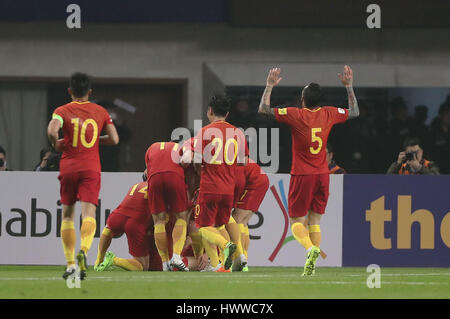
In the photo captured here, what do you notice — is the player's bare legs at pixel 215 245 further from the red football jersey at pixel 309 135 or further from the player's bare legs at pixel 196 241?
the red football jersey at pixel 309 135

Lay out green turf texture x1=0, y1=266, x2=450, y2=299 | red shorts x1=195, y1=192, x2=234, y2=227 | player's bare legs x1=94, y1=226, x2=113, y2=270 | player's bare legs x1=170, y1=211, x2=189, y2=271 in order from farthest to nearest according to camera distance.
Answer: player's bare legs x1=94, y1=226, x2=113, y2=270
player's bare legs x1=170, y1=211, x2=189, y2=271
red shorts x1=195, y1=192, x2=234, y2=227
green turf texture x1=0, y1=266, x2=450, y2=299

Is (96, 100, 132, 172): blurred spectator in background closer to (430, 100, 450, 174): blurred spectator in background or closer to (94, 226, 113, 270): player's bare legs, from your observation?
(430, 100, 450, 174): blurred spectator in background

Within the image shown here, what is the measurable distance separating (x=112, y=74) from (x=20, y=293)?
1132cm

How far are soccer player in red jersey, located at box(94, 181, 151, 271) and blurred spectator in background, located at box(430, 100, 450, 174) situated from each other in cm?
769

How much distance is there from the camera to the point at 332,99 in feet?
65.3

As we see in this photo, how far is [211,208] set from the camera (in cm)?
1253

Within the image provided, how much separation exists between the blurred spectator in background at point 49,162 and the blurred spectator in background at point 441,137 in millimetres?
7122

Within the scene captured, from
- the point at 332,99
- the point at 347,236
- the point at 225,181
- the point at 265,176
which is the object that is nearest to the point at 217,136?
the point at 225,181

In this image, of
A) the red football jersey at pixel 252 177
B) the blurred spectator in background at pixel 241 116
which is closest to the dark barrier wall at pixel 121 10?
the blurred spectator in background at pixel 241 116

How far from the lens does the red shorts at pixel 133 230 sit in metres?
13.6

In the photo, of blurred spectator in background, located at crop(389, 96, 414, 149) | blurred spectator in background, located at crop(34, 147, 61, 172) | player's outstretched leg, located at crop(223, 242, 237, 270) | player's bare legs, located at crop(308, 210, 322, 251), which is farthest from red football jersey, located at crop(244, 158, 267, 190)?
blurred spectator in background, located at crop(389, 96, 414, 149)

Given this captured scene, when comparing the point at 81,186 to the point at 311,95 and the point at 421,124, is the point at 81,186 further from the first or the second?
the point at 421,124

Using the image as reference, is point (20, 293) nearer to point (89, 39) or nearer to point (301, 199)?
point (301, 199)

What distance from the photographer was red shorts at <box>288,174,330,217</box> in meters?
12.0
